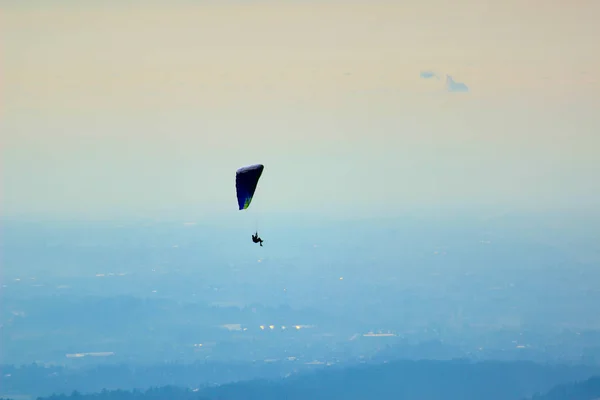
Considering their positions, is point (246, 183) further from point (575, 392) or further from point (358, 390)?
point (575, 392)

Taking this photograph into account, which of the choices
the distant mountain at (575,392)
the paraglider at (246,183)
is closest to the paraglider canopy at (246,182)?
the paraglider at (246,183)

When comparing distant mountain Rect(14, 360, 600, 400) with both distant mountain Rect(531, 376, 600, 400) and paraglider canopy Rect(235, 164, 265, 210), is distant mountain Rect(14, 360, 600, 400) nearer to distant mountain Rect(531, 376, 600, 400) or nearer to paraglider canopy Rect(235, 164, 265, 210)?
distant mountain Rect(531, 376, 600, 400)

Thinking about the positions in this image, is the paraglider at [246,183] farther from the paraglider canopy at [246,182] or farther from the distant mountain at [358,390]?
the distant mountain at [358,390]

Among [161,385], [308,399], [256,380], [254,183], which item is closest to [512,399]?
[308,399]

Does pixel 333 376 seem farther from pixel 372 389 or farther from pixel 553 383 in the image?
pixel 553 383

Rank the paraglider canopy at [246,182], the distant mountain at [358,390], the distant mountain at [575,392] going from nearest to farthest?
1. the paraglider canopy at [246,182]
2. the distant mountain at [575,392]
3. the distant mountain at [358,390]

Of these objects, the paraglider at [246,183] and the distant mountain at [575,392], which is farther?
the distant mountain at [575,392]

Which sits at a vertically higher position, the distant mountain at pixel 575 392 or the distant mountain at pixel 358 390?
the distant mountain at pixel 358 390

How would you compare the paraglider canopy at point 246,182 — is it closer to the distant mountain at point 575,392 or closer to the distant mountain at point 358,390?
the distant mountain at point 358,390

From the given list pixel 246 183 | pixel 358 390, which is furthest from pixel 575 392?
pixel 246 183

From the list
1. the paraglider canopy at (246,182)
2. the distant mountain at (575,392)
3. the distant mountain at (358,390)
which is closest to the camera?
the paraglider canopy at (246,182)
